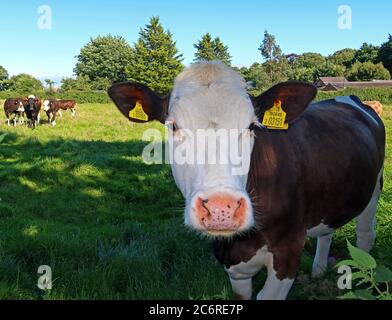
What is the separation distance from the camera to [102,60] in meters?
65.0

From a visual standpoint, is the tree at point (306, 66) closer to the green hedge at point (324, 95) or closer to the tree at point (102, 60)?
the green hedge at point (324, 95)

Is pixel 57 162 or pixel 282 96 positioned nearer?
pixel 282 96

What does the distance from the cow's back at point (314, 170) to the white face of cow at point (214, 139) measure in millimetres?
272

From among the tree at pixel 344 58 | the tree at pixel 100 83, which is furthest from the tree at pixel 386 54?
the tree at pixel 100 83

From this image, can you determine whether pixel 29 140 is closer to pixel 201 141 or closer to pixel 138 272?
pixel 138 272

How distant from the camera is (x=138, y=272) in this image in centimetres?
357

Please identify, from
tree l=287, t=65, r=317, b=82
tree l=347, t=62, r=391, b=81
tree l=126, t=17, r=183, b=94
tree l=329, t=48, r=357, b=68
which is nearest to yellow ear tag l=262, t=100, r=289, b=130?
tree l=126, t=17, r=183, b=94

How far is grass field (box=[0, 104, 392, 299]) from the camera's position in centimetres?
331

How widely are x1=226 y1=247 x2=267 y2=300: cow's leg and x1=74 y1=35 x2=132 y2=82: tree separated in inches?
2404

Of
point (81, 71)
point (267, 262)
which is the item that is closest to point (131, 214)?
point (267, 262)

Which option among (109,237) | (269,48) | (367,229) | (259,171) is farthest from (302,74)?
(259,171)

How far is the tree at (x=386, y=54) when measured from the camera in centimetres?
6201

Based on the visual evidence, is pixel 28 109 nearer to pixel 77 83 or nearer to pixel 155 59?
pixel 155 59

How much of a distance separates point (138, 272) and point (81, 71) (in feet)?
216
